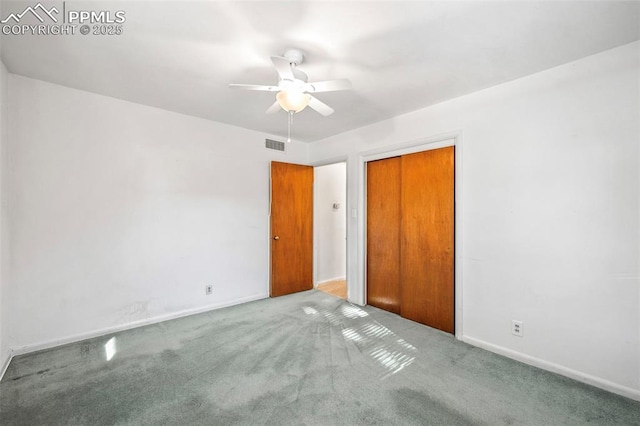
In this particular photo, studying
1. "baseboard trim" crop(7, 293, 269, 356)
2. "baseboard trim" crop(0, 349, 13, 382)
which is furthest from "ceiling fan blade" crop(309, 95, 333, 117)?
"baseboard trim" crop(0, 349, 13, 382)

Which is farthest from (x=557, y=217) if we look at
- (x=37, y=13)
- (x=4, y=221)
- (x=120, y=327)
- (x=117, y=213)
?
(x=4, y=221)

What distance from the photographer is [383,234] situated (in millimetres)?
3664

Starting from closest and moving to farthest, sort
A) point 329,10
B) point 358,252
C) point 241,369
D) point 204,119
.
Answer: point 329,10
point 241,369
point 204,119
point 358,252

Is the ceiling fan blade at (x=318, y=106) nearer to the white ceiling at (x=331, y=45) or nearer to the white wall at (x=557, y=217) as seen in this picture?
the white ceiling at (x=331, y=45)

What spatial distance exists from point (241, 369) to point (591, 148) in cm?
328

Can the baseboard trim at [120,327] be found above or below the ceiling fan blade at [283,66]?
below

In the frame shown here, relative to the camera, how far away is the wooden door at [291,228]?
4.20 metres

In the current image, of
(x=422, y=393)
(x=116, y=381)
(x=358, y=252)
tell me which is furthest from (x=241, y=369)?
(x=358, y=252)

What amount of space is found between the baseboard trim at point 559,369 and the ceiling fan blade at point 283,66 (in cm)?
293

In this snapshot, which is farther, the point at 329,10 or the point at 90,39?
the point at 90,39

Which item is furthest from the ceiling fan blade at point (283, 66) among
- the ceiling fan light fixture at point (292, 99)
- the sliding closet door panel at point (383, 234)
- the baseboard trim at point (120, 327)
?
the baseboard trim at point (120, 327)

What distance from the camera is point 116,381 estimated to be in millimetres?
2061

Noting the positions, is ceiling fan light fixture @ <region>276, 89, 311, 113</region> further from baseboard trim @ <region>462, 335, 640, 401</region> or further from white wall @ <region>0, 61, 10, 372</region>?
baseboard trim @ <region>462, 335, 640, 401</region>

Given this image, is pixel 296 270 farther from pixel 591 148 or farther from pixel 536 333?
pixel 591 148
